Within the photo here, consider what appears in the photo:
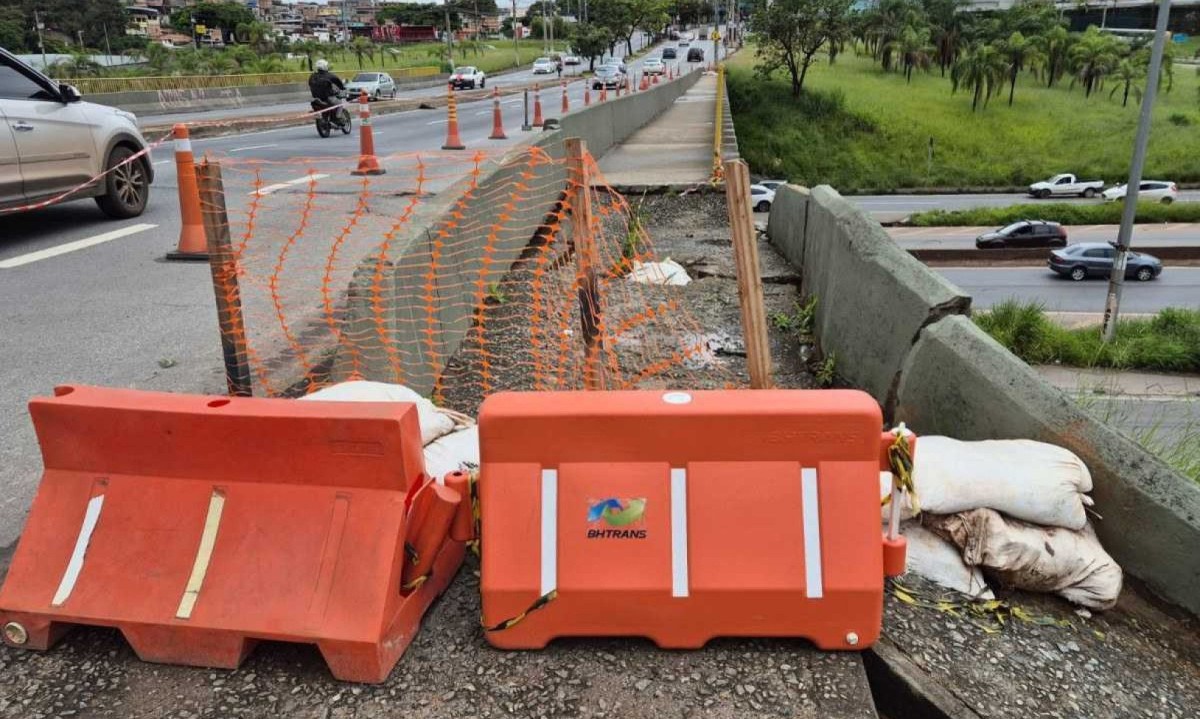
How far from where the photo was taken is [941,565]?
11.8 ft

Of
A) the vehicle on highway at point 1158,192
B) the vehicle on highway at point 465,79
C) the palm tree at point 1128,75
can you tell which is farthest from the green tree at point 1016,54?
the vehicle on highway at point 465,79

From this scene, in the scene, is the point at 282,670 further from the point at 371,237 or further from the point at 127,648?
the point at 371,237

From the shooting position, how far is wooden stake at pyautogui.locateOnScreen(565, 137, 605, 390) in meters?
4.82

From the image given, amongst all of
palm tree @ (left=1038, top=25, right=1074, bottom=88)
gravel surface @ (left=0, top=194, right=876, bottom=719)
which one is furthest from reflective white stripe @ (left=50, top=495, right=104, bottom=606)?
palm tree @ (left=1038, top=25, right=1074, bottom=88)

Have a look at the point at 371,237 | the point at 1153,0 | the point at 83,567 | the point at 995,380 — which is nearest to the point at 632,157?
the point at 371,237

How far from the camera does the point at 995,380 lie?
4273mm

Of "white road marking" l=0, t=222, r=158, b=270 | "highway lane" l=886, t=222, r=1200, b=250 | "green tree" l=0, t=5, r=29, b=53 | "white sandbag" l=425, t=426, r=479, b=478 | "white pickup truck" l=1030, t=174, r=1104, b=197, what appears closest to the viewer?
"white sandbag" l=425, t=426, r=479, b=478

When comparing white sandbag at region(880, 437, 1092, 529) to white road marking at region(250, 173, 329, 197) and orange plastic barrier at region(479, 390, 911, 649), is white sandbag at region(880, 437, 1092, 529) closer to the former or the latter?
orange plastic barrier at region(479, 390, 911, 649)

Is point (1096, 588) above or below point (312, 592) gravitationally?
below

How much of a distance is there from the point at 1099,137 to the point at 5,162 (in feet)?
225

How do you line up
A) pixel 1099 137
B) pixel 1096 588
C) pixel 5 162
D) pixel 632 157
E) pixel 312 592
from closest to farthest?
pixel 312 592 → pixel 1096 588 → pixel 5 162 → pixel 632 157 → pixel 1099 137

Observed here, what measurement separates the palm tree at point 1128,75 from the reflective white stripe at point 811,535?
7835 centimetres

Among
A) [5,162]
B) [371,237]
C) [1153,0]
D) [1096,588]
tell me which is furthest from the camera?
[1153,0]

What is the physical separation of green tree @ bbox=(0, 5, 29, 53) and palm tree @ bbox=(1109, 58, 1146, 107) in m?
81.5
